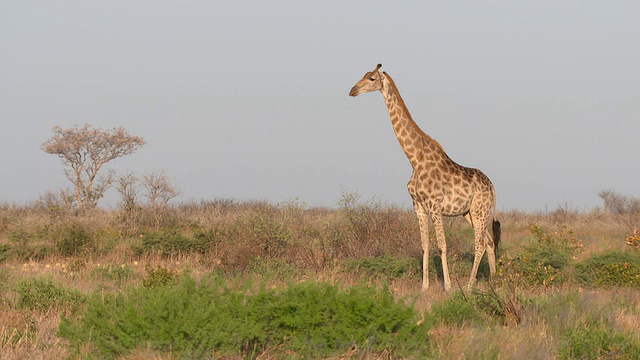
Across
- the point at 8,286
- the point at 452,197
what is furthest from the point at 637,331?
the point at 8,286

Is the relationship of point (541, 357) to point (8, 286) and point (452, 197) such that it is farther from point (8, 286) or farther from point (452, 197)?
point (8, 286)

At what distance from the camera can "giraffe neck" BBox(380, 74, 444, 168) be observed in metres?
11.9

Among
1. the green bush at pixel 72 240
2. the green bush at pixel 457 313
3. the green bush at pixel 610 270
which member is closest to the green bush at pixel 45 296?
the green bush at pixel 457 313

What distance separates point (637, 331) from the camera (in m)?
7.98

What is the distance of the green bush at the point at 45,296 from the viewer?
29.3 feet

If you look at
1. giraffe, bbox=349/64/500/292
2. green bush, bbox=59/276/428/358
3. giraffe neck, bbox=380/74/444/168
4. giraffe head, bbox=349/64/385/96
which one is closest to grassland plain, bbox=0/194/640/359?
green bush, bbox=59/276/428/358

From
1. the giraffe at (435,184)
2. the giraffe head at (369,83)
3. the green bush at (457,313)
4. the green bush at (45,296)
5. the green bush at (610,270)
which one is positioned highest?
the giraffe head at (369,83)

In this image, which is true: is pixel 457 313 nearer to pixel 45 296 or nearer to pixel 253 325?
pixel 253 325

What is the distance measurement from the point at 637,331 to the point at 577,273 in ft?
17.5

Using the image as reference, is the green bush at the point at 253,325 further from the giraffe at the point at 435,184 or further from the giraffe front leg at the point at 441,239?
the giraffe at the point at 435,184

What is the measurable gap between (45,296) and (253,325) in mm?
4202

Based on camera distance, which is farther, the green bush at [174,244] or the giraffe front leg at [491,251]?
the green bush at [174,244]

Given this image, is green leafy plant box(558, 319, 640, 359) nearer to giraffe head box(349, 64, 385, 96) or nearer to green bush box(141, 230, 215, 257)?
giraffe head box(349, 64, 385, 96)

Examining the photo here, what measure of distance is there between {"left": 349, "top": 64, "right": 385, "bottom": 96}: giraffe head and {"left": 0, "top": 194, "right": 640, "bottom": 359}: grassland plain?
3.15 metres
